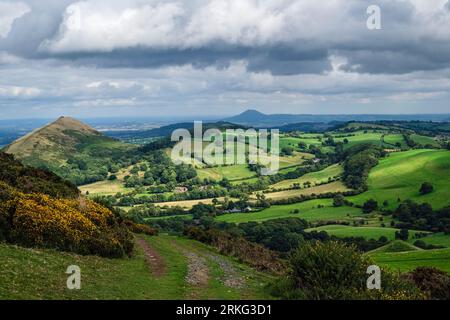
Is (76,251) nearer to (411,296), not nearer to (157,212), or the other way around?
(411,296)

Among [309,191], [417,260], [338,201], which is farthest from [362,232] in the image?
[309,191]

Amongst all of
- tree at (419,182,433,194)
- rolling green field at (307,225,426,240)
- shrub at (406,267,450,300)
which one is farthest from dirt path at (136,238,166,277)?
tree at (419,182,433,194)

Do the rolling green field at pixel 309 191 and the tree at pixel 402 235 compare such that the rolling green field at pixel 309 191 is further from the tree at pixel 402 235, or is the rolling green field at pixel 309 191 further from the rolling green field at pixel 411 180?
the tree at pixel 402 235

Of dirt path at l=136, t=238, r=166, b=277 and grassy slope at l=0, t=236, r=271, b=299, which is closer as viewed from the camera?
grassy slope at l=0, t=236, r=271, b=299

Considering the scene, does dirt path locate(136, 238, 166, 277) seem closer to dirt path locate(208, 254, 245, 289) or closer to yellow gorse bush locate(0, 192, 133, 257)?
yellow gorse bush locate(0, 192, 133, 257)

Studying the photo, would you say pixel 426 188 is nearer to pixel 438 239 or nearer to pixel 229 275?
pixel 438 239
